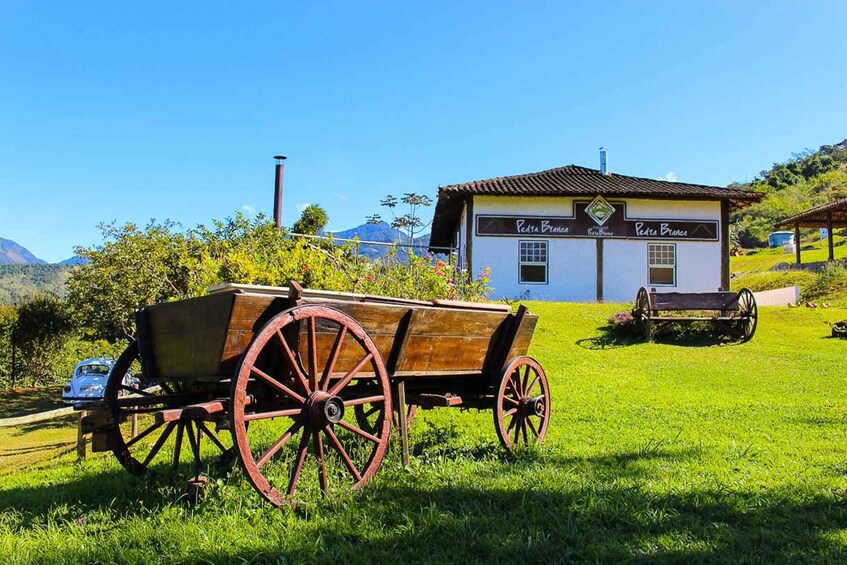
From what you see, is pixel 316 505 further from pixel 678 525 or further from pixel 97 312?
pixel 97 312

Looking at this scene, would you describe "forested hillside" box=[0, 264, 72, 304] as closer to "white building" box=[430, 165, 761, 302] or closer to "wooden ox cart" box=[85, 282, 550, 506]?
"white building" box=[430, 165, 761, 302]

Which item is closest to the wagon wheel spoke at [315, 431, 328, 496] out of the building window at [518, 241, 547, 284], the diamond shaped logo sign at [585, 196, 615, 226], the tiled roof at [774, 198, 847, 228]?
the building window at [518, 241, 547, 284]

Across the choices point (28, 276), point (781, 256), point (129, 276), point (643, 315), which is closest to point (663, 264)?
point (643, 315)

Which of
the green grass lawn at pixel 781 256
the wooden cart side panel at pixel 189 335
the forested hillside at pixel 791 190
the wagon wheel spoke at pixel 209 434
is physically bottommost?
the wagon wheel spoke at pixel 209 434

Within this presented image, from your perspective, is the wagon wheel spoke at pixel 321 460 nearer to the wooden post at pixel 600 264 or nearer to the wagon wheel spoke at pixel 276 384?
the wagon wheel spoke at pixel 276 384

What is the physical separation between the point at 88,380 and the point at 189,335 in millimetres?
14104

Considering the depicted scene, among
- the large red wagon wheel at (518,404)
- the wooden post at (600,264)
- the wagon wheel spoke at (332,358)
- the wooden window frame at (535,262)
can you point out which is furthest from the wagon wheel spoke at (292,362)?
the wooden post at (600,264)

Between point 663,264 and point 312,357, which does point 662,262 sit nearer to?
point 663,264

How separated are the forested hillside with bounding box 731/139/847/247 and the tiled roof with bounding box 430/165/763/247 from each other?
30152mm

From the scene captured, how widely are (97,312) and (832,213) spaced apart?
103ft

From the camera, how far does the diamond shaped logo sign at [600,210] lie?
22.1 metres

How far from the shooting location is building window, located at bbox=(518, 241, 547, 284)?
864 inches

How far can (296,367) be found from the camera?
140 inches

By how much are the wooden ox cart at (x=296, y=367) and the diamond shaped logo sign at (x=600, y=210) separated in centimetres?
1780
